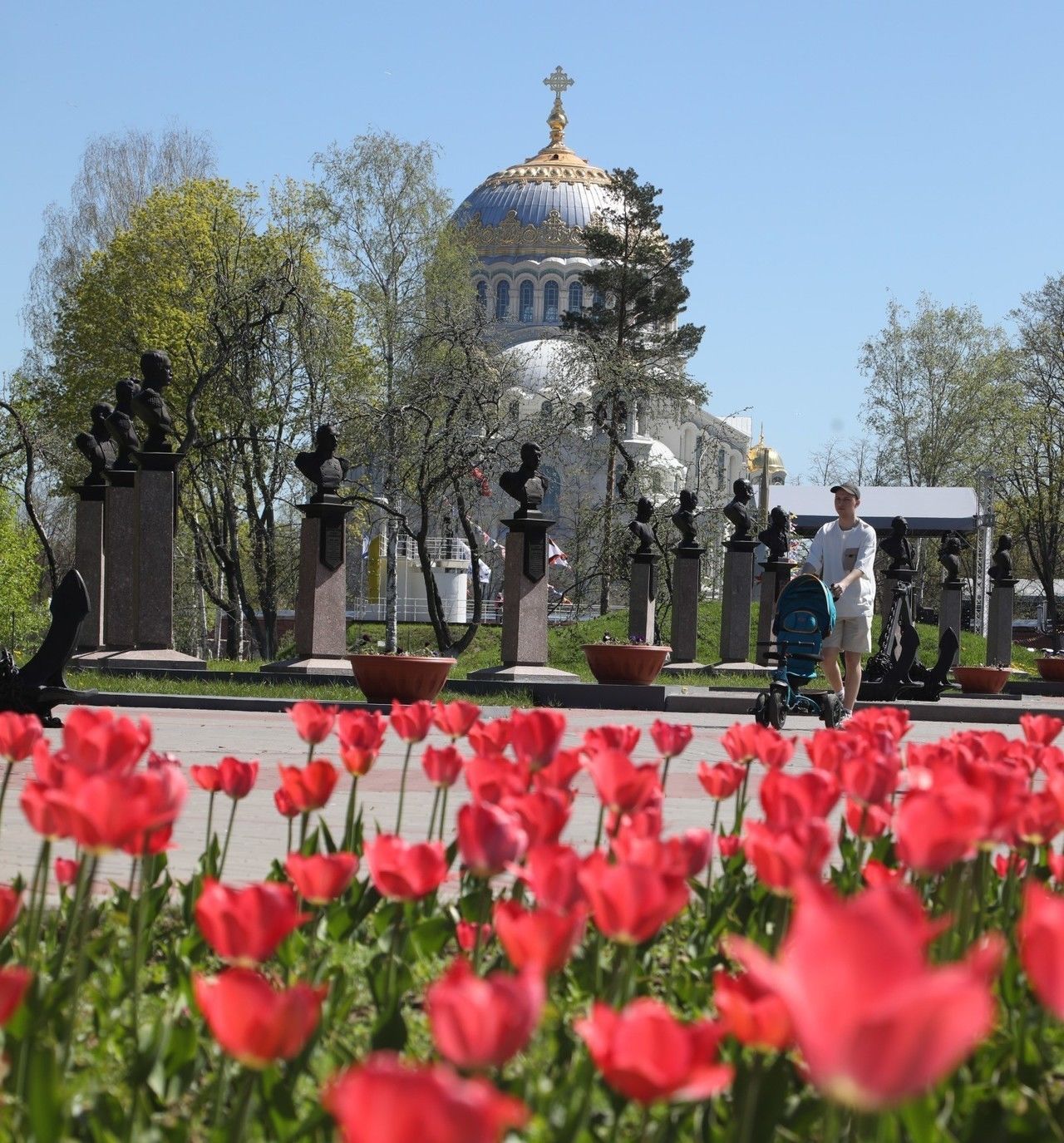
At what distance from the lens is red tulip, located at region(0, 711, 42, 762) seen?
3543 millimetres

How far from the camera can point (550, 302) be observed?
348 feet

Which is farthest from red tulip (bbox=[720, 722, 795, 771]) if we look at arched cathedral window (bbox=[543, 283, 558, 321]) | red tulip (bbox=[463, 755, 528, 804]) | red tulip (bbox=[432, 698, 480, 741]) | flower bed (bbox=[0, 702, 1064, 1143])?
arched cathedral window (bbox=[543, 283, 558, 321])

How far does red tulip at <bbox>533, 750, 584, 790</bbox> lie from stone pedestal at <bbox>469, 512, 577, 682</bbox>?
17.0m

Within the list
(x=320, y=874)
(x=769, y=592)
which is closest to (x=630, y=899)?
(x=320, y=874)

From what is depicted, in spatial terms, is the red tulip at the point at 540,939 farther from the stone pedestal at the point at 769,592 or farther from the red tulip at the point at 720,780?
the stone pedestal at the point at 769,592

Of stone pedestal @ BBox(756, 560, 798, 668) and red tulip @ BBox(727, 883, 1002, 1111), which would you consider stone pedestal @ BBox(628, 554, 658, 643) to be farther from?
red tulip @ BBox(727, 883, 1002, 1111)

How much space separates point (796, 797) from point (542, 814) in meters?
Result: 0.43

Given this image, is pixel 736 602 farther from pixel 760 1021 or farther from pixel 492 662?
pixel 760 1021

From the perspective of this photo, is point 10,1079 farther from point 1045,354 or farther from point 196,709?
point 1045,354

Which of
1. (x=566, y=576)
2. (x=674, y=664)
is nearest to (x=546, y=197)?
(x=566, y=576)

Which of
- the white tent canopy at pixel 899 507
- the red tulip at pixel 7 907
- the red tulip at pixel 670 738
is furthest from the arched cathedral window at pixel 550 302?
the red tulip at pixel 7 907

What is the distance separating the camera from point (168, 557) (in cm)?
2109

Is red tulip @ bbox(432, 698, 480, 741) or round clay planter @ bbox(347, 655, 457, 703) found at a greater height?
red tulip @ bbox(432, 698, 480, 741)

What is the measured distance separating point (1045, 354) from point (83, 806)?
55818 mm
